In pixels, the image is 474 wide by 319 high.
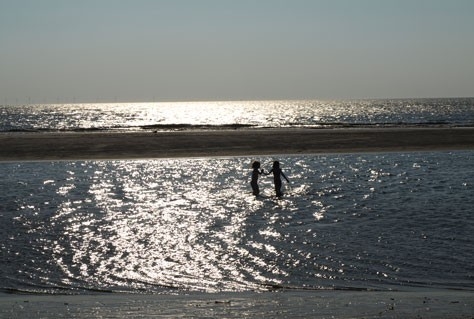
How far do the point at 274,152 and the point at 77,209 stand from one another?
72.5ft

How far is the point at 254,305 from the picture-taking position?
1160 centimetres

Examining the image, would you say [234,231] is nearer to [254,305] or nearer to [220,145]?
[254,305]

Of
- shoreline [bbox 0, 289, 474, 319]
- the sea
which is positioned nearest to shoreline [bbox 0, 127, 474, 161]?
the sea

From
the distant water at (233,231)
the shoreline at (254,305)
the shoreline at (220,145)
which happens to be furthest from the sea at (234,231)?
the shoreline at (220,145)

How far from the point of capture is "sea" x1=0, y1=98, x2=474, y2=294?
14414 millimetres

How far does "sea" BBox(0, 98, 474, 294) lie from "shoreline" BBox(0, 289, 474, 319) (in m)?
0.73

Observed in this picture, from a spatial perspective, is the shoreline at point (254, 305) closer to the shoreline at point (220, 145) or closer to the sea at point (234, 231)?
the sea at point (234, 231)

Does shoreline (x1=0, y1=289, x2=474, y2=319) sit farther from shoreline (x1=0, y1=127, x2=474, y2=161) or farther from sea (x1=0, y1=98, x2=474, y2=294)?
shoreline (x1=0, y1=127, x2=474, y2=161)

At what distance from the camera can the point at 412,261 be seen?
15617 mm

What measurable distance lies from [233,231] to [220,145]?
95.1 ft

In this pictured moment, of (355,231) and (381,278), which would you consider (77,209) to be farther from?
(381,278)

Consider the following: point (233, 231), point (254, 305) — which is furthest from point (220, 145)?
point (254, 305)

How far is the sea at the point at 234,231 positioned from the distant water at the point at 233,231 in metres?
0.04

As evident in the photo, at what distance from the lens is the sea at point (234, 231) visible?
14414 mm
